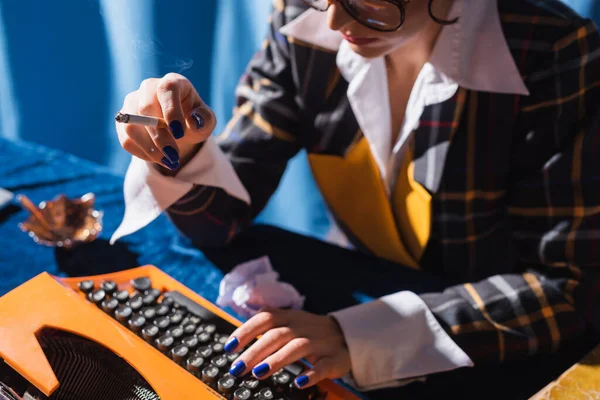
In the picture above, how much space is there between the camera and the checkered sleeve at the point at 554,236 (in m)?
0.67

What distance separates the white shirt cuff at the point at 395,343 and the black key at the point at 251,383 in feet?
0.41

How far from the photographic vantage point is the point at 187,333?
1.97 feet

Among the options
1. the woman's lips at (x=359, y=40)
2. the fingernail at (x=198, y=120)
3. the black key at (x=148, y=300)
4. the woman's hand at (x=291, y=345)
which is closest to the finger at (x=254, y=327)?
the woman's hand at (x=291, y=345)

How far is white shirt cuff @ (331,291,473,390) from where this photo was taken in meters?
0.63

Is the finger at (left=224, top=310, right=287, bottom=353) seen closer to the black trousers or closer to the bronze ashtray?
the black trousers

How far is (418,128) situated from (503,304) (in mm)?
250

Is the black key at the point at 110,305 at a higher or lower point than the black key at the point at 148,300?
higher

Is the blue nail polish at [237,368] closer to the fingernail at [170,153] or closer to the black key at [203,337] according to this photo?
the black key at [203,337]

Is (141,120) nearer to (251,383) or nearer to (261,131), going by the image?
(251,383)

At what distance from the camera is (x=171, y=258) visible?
0.83 meters

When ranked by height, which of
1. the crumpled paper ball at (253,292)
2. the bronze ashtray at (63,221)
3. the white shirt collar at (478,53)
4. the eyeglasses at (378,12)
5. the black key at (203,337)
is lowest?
the bronze ashtray at (63,221)

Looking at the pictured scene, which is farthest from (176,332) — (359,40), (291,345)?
(359,40)

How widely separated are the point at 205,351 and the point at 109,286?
147mm

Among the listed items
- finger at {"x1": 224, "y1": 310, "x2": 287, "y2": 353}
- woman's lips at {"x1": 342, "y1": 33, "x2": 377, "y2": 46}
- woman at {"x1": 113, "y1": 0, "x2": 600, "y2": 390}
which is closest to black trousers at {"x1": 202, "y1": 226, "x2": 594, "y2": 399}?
woman at {"x1": 113, "y1": 0, "x2": 600, "y2": 390}
